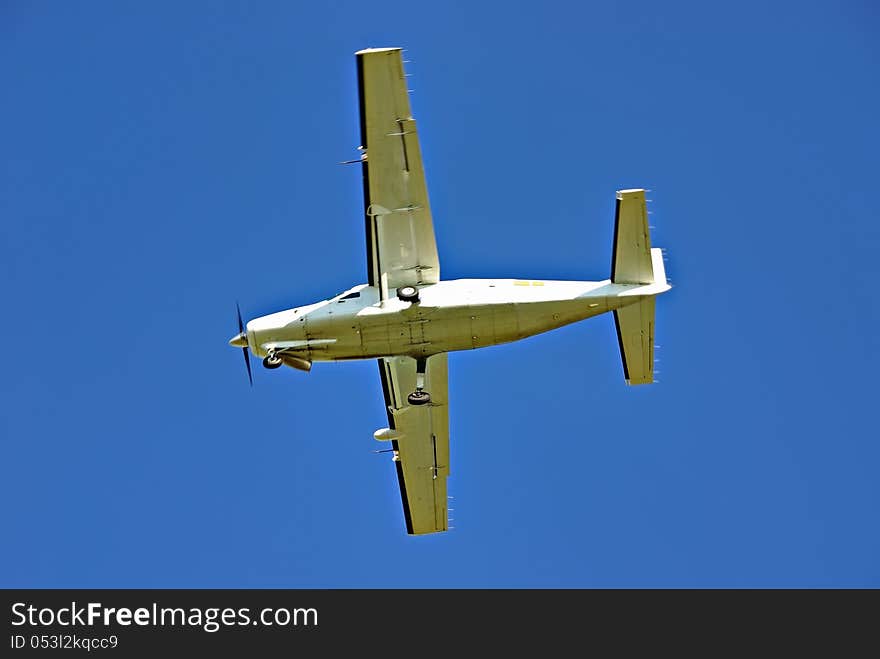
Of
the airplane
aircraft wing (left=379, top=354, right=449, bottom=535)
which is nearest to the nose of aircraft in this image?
the airplane

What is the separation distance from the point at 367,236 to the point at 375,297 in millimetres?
1522

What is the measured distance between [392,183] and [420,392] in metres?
5.48

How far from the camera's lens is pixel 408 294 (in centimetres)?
2583

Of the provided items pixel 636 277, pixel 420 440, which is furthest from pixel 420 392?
pixel 636 277

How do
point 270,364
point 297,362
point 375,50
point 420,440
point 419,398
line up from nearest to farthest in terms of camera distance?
point 375,50, point 270,364, point 297,362, point 419,398, point 420,440

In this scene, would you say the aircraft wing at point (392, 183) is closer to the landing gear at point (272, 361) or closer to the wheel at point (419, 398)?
the wheel at point (419, 398)

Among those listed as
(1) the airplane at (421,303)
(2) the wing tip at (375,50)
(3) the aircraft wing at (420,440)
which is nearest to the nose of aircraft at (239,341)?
(1) the airplane at (421,303)

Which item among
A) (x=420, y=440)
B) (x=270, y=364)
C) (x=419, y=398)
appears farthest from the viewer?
(x=420, y=440)

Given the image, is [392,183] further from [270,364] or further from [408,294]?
[270,364]

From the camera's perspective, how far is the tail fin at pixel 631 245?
1009 inches

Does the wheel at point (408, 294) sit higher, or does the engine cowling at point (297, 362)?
the wheel at point (408, 294)

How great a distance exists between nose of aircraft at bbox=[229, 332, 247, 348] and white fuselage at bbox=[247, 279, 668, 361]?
0.75ft

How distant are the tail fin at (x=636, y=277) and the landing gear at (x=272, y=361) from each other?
27.7 feet
